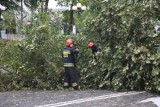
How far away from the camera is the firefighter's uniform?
9820 mm

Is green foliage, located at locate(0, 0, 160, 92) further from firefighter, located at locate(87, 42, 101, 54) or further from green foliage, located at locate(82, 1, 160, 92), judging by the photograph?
firefighter, located at locate(87, 42, 101, 54)

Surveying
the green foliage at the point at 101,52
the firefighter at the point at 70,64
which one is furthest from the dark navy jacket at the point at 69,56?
the green foliage at the point at 101,52

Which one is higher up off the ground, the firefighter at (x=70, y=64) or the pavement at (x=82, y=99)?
the firefighter at (x=70, y=64)

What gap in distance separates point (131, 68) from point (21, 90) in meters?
3.39

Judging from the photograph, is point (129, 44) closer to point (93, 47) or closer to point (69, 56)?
point (93, 47)

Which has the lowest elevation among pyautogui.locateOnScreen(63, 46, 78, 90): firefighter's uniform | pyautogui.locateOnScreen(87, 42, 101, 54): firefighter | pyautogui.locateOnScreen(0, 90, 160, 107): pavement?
pyautogui.locateOnScreen(0, 90, 160, 107): pavement

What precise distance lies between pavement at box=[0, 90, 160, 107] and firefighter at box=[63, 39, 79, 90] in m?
0.72

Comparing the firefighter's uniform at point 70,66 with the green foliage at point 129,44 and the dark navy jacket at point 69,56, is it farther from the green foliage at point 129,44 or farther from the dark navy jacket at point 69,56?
the green foliage at point 129,44

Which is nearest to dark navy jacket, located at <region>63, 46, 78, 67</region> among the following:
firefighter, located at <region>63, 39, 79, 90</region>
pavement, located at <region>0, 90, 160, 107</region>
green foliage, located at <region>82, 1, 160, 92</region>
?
firefighter, located at <region>63, 39, 79, 90</region>

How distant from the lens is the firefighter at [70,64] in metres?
9.83

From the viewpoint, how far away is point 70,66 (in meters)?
9.89

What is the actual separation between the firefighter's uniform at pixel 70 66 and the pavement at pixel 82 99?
2.33ft

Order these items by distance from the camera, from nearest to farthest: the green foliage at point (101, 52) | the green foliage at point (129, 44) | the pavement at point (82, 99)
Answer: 1. the pavement at point (82, 99)
2. the green foliage at point (129, 44)
3. the green foliage at point (101, 52)

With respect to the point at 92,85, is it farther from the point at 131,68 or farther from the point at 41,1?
the point at 41,1
